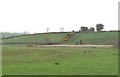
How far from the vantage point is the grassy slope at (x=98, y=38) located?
14812 centimetres

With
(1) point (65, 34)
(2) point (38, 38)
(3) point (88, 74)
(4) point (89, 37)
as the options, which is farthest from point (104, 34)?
(3) point (88, 74)

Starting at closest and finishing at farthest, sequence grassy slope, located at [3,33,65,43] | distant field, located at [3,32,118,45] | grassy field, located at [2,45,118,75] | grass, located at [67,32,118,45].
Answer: grassy field, located at [2,45,118,75] < grass, located at [67,32,118,45] < distant field, located at [3,32,118,45] < grassy slope, located at [3,33,65,43]

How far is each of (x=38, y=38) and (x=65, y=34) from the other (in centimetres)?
1511

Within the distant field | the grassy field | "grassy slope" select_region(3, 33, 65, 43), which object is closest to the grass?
the distant field

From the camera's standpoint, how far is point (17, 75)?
1435 inches

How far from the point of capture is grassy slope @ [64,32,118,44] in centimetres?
14812

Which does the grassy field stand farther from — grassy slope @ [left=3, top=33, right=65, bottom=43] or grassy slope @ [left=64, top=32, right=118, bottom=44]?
grassy slope @ [left=3, top=33, right=65, bottom=43]

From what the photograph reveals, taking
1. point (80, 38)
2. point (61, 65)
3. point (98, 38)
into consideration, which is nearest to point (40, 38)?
point (80, 38)

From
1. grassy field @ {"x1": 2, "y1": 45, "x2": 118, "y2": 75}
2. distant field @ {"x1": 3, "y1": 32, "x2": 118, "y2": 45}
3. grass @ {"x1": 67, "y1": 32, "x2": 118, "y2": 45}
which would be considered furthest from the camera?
distant field @ {"x1": 3, "y1": 32, "x2": 118, "y2": 45}

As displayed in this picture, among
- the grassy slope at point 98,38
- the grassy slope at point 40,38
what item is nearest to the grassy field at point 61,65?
the grassy slope at point 98,38

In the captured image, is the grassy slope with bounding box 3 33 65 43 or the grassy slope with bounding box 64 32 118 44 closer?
the grassy slope with bounding box 64 32 118 44

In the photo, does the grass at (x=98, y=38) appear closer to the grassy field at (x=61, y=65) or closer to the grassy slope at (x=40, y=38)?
the grassy slope at (x=40, y=38)

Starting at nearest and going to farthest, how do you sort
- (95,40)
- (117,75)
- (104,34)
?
1. (117,75)
2. (95,40)
3. (104,34)

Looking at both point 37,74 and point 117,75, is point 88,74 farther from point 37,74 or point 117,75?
point 37,74
